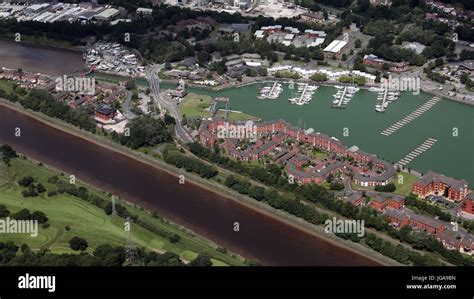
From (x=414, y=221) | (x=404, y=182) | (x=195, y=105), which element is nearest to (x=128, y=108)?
(x=195, y=105)

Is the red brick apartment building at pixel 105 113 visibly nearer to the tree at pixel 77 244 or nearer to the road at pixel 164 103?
the road at pixel 164 103

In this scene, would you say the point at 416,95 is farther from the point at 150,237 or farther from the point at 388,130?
the point at 150,237

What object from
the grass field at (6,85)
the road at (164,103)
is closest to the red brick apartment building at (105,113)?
the road at (164,103)

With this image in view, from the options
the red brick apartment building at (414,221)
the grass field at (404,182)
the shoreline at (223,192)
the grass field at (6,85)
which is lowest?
the shoreline at (223,192)
